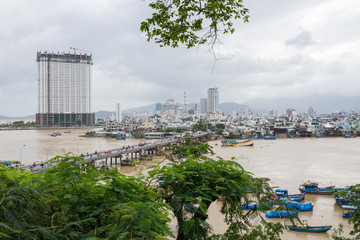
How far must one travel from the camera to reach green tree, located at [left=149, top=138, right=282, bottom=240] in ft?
8.04

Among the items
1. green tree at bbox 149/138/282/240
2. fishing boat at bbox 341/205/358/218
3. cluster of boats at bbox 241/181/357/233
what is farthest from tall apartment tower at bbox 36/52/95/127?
green tree at bbox 149/138/282/240

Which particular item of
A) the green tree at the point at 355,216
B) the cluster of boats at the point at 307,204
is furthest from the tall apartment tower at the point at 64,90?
the green tree at the point at 355,216

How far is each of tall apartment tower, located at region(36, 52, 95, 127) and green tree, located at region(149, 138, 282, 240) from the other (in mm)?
72565

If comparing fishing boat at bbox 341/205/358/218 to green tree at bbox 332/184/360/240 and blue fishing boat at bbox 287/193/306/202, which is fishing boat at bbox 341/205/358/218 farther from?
green tree at bbox 332/184/360/240

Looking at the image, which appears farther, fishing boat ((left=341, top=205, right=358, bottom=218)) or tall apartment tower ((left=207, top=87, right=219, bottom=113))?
tall apartment tower ((left=207, top=87, right=219, bottom=113))

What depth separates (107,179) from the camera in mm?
2521

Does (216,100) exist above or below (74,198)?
above

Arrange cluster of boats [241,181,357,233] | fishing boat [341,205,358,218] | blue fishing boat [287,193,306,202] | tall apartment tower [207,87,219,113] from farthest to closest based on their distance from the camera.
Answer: tall apartment tower [207,87,219,113], blue fishing boat [287,193,306,202], fishing boat [341,205,358,218], cluster of boats [241,181,357,233]

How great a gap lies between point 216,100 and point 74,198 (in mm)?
138291

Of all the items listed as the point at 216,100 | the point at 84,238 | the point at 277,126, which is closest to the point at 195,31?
the point at 84,238

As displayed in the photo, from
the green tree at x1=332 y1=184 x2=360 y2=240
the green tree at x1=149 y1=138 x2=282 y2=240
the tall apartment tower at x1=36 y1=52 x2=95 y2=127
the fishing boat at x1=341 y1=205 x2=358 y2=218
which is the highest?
the tall apartment tower at x1=36 y1=52 x2=95 y2=127

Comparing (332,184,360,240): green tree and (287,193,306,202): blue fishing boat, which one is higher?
(332,184,360,240): green tree

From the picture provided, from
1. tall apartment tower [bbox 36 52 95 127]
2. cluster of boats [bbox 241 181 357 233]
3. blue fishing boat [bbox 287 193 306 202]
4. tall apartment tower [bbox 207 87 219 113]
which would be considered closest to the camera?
cluster of boats [bbox 241 181 357 233]

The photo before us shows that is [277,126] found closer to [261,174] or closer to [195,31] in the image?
[261,174]
